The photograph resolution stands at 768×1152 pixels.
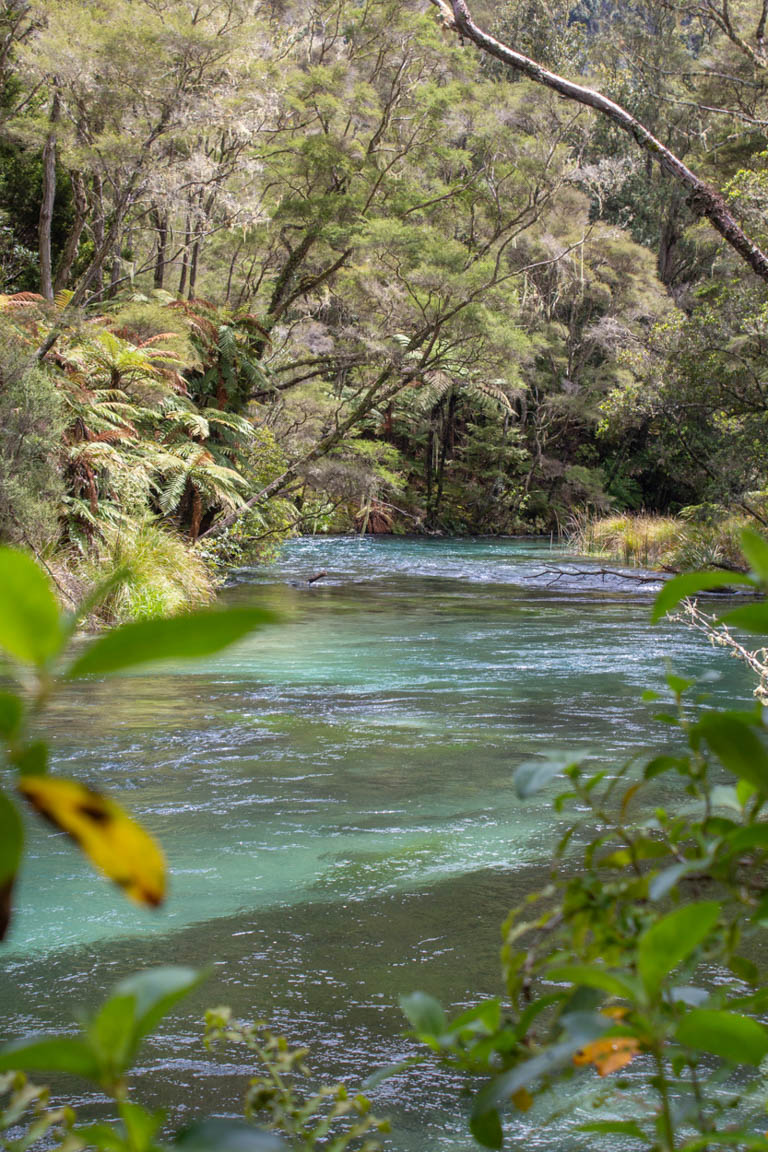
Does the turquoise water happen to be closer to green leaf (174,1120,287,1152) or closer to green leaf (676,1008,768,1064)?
green leaf (676,1008,768,1064)

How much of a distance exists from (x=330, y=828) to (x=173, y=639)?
4.08 metres

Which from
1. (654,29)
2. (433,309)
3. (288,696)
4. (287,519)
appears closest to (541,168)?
(433,309)

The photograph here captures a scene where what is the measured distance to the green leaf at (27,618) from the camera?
0.39 metres

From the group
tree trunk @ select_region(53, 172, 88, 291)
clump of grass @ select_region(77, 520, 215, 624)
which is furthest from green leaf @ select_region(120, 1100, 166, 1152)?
tree trunk @ select_region(53, 172, 88, 291)

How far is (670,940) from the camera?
23.7 inches

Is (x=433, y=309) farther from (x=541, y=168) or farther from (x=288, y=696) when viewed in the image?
(x=288, y=696)

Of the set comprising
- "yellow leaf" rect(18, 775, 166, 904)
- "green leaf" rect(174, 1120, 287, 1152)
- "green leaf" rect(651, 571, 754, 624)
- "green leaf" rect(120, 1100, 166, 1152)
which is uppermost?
"green leaf" rect(651, 571, 754, 624)

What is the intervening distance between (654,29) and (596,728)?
3189cm

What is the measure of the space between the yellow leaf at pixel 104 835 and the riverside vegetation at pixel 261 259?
28.7 feet

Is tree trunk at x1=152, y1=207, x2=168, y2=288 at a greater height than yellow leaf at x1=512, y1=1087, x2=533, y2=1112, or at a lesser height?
greater

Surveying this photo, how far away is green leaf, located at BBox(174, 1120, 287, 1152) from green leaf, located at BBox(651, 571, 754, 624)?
36 centimetres

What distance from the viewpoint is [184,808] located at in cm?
457

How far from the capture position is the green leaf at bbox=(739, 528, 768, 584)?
1.84ft

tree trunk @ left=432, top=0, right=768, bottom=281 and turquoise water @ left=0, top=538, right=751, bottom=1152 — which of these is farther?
tree trunk @ left=432, top=0, right=768, bottom=281
